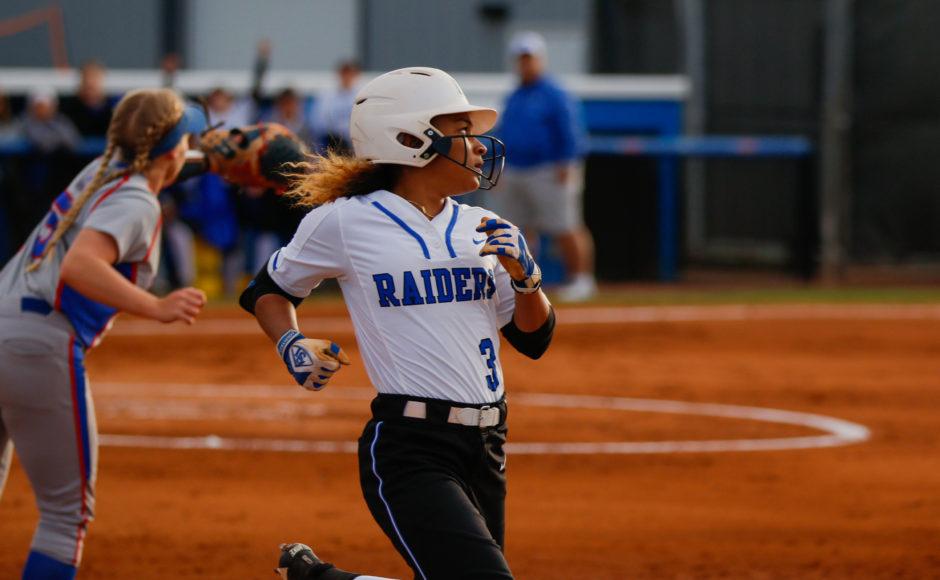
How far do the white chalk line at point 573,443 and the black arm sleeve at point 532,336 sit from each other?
4.49 meters

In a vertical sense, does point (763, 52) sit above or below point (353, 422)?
above

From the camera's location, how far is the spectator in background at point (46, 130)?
1639 centimetres

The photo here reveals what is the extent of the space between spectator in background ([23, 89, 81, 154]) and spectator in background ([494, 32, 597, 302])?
4.46 metres

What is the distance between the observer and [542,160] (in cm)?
1587

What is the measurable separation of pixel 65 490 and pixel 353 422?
16.5 ft

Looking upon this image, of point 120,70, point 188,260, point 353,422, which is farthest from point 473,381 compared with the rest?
point 120,70

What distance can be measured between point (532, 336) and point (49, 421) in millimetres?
1793

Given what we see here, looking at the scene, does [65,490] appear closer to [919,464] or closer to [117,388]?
[919,464]

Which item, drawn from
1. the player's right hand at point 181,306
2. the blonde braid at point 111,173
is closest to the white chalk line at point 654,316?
the blonde braid at point 111,173

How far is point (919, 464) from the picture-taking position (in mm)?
9320

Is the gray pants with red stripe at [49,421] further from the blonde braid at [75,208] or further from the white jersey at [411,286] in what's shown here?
the white jersey at [411,286]

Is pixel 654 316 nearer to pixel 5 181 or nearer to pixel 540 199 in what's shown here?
pixel 540 199

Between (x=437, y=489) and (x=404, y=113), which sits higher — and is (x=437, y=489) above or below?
below

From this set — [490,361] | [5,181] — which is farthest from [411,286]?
[5,181]
